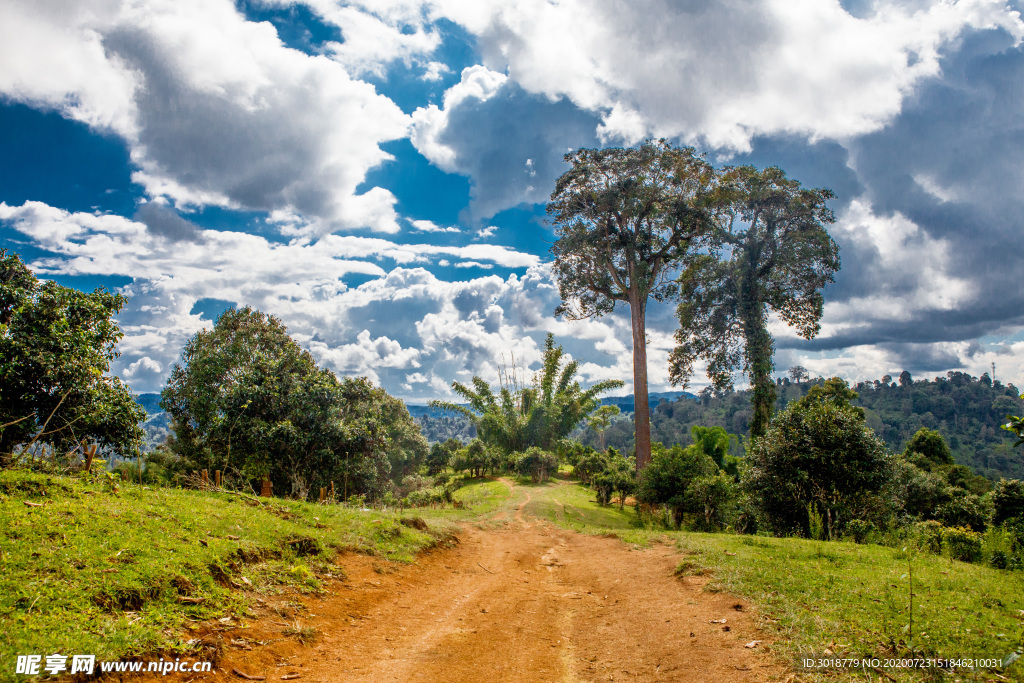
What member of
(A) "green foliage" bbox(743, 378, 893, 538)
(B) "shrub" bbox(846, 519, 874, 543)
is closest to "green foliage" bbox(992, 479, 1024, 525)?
(A) "green foliage" bbox(743, 378, 893, 538)

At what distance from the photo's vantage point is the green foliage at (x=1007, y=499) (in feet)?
42.0

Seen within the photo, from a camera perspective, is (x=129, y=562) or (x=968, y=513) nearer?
(x=129, y=562)

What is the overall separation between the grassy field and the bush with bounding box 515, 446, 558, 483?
21374 mm

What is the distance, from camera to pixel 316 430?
17938 millimetres

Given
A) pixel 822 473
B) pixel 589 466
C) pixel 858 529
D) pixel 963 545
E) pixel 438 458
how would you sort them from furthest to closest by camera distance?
pixel 438 458, pixel 589 466, pixel 822 473, pixel 858 529, pixel 963 545

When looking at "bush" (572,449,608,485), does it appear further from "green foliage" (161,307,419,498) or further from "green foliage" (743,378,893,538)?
"green foliage" (743,378,893,538)

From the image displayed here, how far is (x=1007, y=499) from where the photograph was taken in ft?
42.8

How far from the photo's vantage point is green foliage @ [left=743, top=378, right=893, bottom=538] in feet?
42.3

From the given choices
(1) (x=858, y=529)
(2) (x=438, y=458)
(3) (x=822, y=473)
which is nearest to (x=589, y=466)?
(2) (x=438, y=458)

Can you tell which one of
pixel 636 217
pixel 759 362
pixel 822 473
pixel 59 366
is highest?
pixel 636 217

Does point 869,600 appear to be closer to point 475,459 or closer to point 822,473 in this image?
point 822,473

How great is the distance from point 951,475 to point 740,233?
55.5 feet

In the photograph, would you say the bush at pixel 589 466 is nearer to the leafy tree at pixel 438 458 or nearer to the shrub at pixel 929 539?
the leafy tree at pixel 438 458

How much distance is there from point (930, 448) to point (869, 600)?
31741 millimetres
